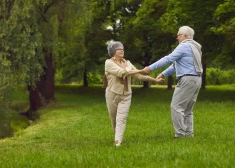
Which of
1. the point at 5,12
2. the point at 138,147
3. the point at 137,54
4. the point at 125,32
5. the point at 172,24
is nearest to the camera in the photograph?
the point at 138,147

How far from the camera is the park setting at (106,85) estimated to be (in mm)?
7367

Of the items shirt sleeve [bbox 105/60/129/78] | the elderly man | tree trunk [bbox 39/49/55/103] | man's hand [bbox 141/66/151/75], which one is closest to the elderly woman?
shirt sleeve [bbox 105/60/129/78]

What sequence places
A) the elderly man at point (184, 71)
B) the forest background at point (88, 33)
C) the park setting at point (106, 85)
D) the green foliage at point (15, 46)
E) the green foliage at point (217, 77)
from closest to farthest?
1. the park setting at point (106, 85)
2. the elderly man at point (184, 71)
3. the green foliage at point (15, 46)
4. the forest background at point (88, 33)
5. the green foliage at point (217, 77)

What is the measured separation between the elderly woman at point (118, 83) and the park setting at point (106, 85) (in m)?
0.03

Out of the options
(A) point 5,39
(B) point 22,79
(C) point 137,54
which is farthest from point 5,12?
(C) point 137,54

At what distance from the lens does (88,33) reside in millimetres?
36594

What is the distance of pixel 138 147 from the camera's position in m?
7.98

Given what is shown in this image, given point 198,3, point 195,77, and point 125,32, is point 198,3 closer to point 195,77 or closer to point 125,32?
point 125,32

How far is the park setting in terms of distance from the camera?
24.2 ft

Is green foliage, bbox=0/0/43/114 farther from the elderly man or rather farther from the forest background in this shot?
the elderly man

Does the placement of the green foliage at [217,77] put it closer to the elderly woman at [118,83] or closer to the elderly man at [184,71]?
the elderly man at [184,71]

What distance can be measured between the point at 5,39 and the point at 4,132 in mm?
4170

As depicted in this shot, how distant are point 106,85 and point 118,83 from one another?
0.33m

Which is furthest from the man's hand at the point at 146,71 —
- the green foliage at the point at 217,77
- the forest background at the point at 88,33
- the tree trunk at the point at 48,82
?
the green foliage at the point at 217,77
